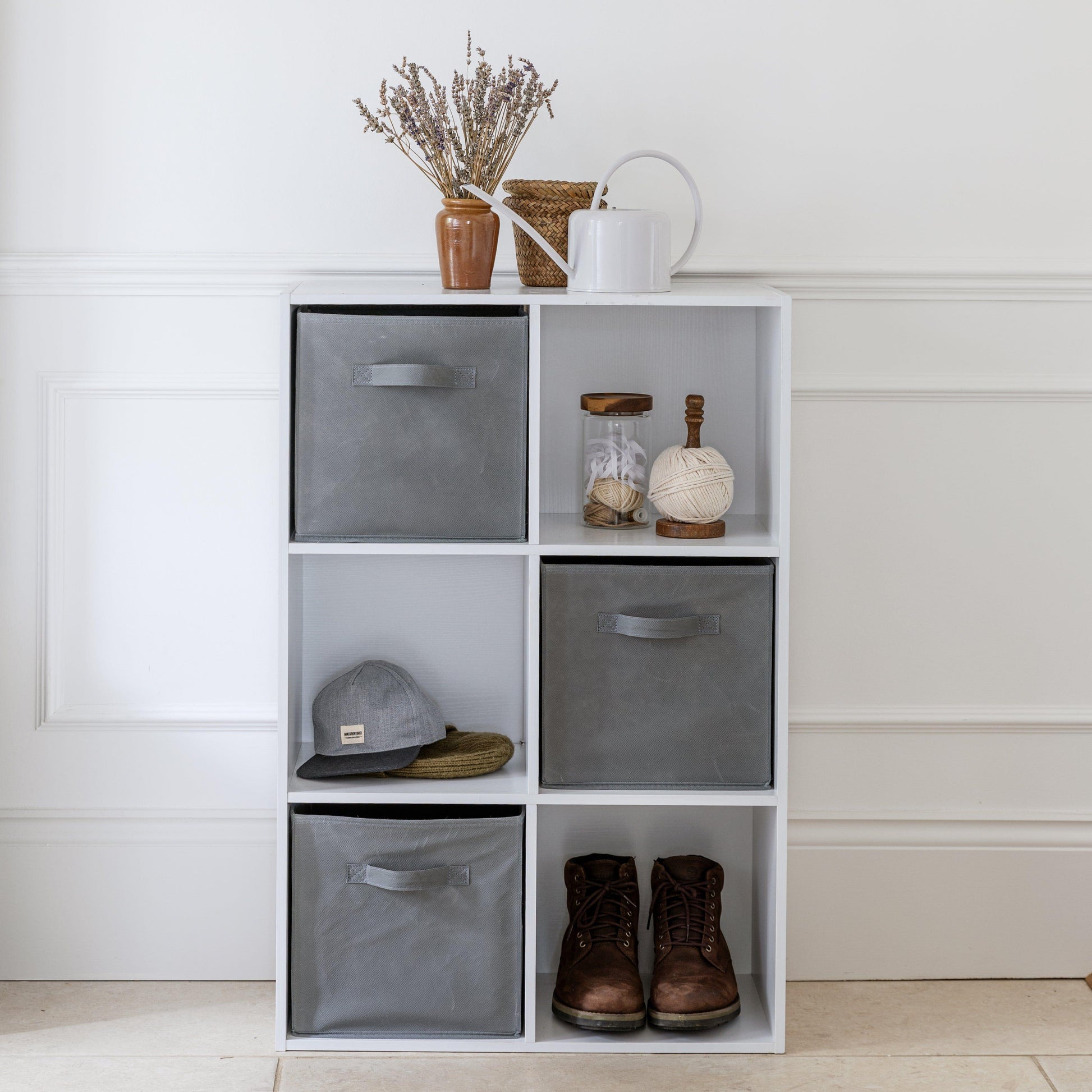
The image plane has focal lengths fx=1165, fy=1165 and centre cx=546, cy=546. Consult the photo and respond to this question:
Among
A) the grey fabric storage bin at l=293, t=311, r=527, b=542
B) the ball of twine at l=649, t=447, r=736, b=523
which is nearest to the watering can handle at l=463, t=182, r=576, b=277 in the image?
the grey fabric storage bin at l=293, t=311, r=527, b=542

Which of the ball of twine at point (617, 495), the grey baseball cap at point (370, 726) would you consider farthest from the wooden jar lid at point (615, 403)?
the grey baseball cap at point (370, 726)

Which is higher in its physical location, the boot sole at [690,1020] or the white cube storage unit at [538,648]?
the white cube storage unit at [538,648]

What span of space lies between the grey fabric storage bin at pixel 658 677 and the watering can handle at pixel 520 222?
0.44 meters

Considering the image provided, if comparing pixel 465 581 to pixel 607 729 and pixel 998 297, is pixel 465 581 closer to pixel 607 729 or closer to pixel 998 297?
pixel 607 729

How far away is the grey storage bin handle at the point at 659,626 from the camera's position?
170 cm

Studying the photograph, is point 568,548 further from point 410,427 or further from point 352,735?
point 352,735

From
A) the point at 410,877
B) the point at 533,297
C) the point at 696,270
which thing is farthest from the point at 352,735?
the point at 696,270

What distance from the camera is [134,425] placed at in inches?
78.8

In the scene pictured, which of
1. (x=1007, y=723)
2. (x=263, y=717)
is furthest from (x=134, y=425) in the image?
(x=1007, y=723)

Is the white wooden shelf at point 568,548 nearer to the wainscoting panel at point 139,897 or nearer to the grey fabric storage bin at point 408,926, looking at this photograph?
the grey fabric storage bin at point 408,926

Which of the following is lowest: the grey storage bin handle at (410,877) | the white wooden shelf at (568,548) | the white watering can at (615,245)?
the grey storage bin handle at (410,877)

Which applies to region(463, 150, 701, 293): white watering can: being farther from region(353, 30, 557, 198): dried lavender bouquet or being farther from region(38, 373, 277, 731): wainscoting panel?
region(38, 373, 277, 731): wainscoting panel

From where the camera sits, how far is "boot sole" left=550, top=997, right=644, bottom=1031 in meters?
1.81

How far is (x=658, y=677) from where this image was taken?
1747 mm
